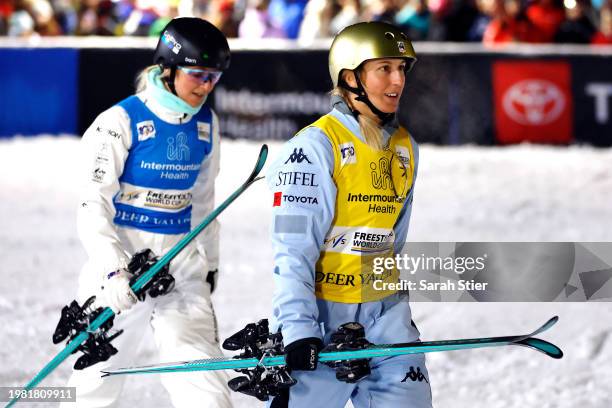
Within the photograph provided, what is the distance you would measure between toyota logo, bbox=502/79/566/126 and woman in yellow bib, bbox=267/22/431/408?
10809 millimetres

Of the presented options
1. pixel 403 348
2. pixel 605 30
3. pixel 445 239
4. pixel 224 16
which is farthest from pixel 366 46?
pixel 224 16

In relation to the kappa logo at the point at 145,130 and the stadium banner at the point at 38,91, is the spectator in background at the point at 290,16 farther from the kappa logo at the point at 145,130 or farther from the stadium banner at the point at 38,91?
the kappa logo at the point at 145,130

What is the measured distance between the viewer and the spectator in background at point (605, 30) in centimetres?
1583

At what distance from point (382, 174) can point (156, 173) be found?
1.70 m

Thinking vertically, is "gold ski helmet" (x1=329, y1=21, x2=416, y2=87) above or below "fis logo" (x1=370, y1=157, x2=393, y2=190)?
above

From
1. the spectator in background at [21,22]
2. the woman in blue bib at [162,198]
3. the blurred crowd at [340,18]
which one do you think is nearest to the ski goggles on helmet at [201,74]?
the woman in blue bib at [162,198]

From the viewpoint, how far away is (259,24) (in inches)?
675

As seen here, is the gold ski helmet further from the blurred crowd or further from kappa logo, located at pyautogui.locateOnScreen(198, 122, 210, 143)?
the blurred crowd

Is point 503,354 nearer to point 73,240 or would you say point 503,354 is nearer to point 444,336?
point 444,336

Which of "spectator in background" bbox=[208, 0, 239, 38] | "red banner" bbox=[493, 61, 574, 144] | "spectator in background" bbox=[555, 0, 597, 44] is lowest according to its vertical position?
"red banner" bbox=[493, 61, 574, 144]

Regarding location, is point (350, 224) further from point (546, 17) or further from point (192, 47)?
point (546, 17)

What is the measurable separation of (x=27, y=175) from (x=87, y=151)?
9296 mm

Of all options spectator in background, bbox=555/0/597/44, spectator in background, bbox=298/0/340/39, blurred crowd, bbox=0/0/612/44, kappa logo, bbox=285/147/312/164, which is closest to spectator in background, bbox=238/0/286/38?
blurred crowd, bbox=0/0/612/44

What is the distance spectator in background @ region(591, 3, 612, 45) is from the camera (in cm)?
1583
